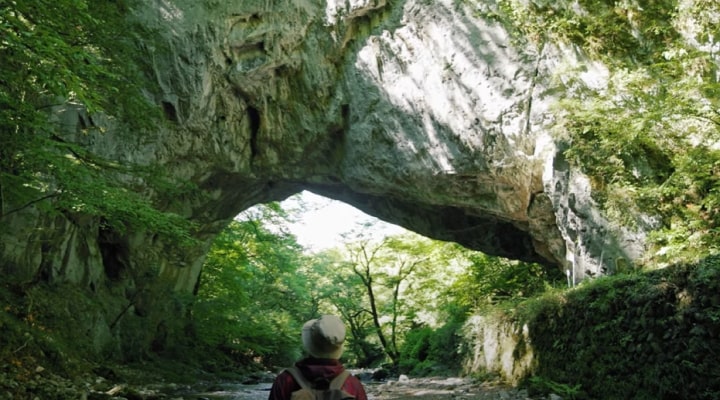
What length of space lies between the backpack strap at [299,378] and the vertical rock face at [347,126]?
944 cm

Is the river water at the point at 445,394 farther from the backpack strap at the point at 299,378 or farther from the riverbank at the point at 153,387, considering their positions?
the backpack strap at the point at 299,378

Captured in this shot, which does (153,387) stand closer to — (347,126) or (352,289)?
(347,126)

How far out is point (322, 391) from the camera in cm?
167

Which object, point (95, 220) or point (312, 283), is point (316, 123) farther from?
point (312, 283)

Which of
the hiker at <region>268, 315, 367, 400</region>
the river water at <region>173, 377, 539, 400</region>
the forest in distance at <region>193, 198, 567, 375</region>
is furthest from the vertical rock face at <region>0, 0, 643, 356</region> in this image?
the hiker at <region>268, 315, 367, 400</region>

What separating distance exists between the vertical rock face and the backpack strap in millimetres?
9441

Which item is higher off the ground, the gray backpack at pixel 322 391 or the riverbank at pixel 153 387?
the gray backpack at pixel 322 391

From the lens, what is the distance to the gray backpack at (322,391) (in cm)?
163

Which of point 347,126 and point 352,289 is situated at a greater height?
point 347,126

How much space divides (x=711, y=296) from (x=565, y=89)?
22.8 ft

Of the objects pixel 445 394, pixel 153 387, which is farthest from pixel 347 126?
pixel 153 387

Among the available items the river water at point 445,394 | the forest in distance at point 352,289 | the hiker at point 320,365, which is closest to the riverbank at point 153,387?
the river water at point 445,394

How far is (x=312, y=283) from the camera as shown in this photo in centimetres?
2339

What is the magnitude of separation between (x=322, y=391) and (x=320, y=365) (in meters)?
0.10
